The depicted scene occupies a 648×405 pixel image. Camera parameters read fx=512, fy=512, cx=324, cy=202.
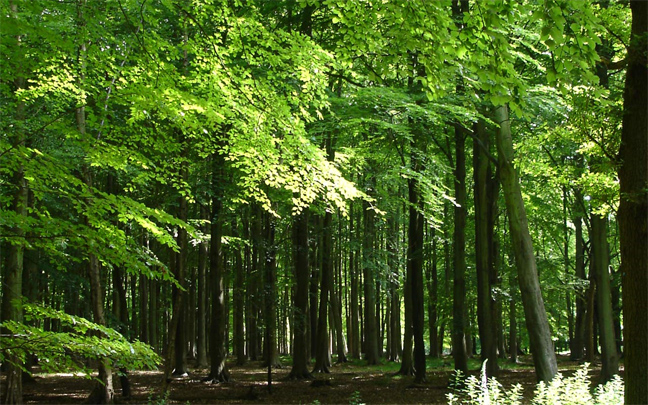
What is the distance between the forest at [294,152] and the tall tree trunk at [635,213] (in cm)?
2

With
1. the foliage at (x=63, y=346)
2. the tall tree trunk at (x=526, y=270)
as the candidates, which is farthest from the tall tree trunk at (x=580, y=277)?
the foliage at (x=63, y=346)

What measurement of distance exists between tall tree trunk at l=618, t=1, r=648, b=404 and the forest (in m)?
0.02

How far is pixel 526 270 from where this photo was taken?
10.3 metres

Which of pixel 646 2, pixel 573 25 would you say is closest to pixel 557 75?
pixel 573 25

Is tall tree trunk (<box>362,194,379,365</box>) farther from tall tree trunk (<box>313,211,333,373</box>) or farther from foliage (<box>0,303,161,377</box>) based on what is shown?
foliage (<box>0,303,161,377</box>)

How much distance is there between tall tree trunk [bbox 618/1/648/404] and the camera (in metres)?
4.27

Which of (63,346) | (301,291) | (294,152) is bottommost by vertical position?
(301,291)

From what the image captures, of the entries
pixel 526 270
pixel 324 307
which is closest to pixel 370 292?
pixel 324 307

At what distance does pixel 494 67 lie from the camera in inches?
189

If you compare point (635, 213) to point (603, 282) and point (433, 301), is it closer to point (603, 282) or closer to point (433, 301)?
point (603, 282)

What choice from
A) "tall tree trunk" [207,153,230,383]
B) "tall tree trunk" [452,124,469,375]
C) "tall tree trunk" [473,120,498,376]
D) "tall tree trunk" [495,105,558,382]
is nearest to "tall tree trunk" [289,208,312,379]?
"tall tree trunk" [207,153,230,383]

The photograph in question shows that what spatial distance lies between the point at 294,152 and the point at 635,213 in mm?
4528

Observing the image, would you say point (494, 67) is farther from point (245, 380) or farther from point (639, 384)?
point (245, 380)

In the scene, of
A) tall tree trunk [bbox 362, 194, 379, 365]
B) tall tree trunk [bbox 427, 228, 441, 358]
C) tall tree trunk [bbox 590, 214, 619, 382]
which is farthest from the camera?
tall tree trunk [bbox 427, 228, 441, 358]
